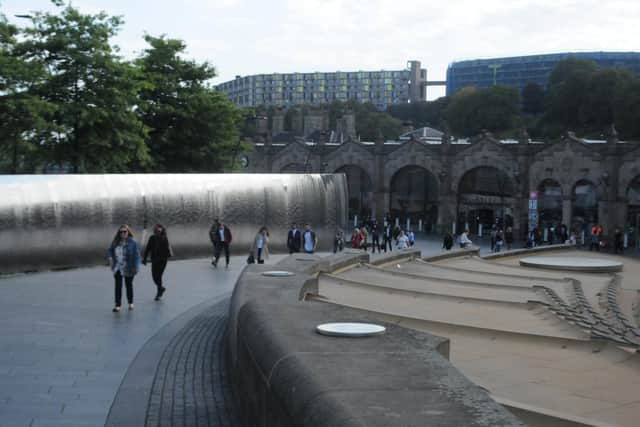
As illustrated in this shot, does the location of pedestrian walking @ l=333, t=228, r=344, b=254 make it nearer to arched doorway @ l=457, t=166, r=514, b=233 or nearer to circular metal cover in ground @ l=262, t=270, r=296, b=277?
circular metal cover in ground @ l=262, t=270, r=296, b=277

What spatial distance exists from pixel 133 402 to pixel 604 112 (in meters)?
85.3

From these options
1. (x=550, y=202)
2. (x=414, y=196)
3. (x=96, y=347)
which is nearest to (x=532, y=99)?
(x=414, y=196)

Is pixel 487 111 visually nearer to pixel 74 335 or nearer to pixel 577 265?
pixel 577 265

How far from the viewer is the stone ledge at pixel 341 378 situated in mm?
4652

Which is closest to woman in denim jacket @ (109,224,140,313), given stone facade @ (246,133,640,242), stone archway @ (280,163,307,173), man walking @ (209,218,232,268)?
man walking @ (209,218,232,268)

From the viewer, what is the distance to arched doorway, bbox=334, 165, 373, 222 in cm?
6525

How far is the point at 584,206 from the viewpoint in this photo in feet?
187

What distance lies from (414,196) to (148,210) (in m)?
39.8

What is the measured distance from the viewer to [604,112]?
86.9 meters

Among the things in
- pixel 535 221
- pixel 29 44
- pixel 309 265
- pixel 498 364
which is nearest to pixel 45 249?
pixel 309 265

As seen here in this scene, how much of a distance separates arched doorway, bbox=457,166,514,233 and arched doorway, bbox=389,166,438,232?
98.0 inches

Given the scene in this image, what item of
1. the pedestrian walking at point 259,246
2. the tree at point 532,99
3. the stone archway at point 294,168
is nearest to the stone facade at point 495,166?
the stone archway at point 294,168

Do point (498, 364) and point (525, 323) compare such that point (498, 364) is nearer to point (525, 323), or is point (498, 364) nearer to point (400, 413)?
point (525, 323)

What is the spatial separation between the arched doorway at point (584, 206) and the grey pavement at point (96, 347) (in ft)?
131
